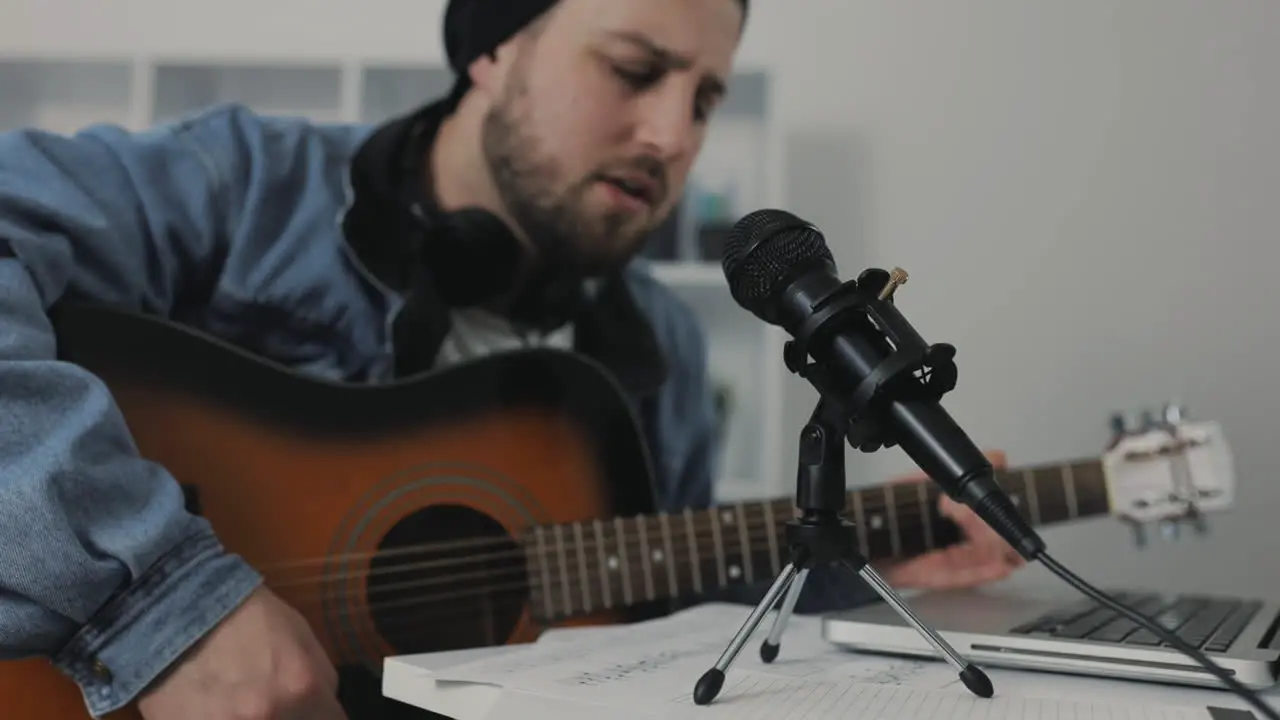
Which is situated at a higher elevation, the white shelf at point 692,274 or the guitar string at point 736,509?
the white shelf at point 692,274

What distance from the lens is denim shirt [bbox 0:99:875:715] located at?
0.59 meters

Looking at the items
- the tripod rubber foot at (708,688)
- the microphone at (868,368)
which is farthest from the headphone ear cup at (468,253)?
the tripod rubber foot at (708,688)

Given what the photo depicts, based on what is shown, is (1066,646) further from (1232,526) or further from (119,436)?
(1232,526)

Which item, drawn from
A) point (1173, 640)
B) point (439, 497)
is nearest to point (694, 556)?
point (439, 497)

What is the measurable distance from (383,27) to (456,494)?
2.86 ft

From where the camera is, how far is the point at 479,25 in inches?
42.3

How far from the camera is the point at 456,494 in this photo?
2.62 feet

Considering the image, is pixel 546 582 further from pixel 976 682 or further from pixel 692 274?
pixel 692 274

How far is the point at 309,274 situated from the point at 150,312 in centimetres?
15

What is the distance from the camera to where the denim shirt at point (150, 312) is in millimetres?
595

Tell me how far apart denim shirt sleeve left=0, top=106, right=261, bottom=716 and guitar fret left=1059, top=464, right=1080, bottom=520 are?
0.76 m

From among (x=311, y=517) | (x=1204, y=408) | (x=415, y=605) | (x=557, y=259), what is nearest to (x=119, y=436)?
(x=311, y=517)

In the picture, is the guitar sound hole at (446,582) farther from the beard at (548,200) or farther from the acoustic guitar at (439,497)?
the beard at (548,200)

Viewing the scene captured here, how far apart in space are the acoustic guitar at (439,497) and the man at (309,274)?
3.0 inches
